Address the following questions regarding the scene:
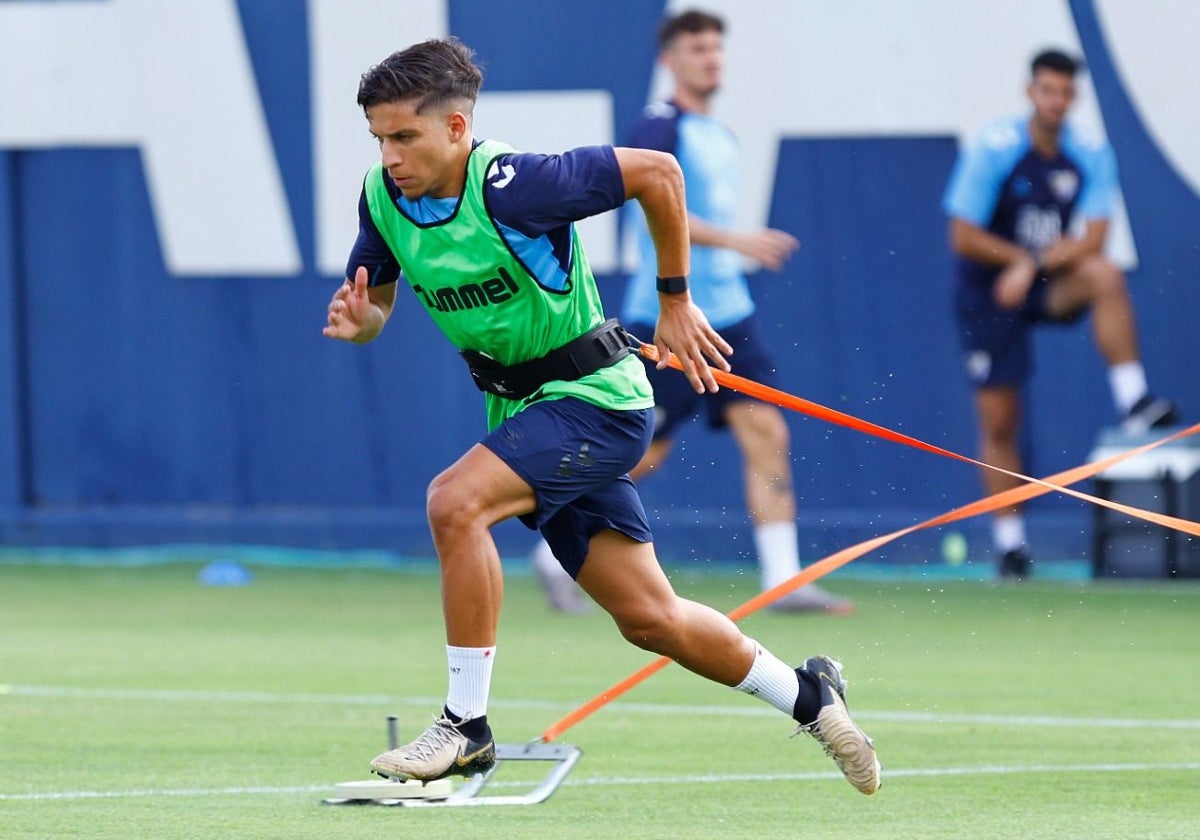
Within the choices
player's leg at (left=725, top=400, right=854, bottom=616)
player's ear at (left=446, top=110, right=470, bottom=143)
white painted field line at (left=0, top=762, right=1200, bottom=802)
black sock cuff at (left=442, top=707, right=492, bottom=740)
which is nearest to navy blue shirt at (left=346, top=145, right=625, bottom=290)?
player's ear at (left=446, top=110, right=470, bottom=143)

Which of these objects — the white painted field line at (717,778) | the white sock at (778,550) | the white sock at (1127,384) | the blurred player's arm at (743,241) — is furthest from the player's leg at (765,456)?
the white painted field line at (717,778)

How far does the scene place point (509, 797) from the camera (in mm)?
6965

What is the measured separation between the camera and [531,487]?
6332 millimetres

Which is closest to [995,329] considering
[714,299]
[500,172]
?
[714,299]

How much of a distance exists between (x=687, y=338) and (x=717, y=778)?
5.68 feet

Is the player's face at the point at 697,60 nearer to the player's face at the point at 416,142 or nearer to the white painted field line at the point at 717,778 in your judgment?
the white painted field line at the point at 717,778

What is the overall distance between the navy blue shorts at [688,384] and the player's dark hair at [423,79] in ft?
18.3

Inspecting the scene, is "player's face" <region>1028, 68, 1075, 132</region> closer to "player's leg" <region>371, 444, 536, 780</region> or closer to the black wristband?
the black wristband

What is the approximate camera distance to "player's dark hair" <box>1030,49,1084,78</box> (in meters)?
14.0

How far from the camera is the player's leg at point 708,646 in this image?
6.46 meters

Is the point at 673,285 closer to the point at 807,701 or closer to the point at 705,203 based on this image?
the point at 807,701

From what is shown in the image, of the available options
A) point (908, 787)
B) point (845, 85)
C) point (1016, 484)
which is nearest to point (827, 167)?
point (845, 85)

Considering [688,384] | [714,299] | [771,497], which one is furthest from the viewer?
[771,497]

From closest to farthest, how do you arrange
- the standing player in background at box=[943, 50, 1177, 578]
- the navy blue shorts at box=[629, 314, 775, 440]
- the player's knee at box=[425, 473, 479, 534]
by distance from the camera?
the player's knee at box=[425, 473, 479, 534]
the navy blue shorts at box=[629, 314, 775, 440]
the standing player in background at box=[943, 50, 1177, 578]
